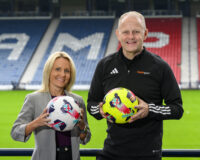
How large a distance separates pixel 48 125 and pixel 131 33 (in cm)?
105

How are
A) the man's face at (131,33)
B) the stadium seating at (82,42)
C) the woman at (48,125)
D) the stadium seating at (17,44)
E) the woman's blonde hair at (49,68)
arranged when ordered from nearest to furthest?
the man's face at (131,33), the woman at (48,125), the woman's blonde hair at (49,68), the stadium seating at (17,44), the stadium seating at (82,42)

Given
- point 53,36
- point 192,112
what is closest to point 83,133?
point 192,112

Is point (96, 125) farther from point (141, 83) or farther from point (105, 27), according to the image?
point (105, 27)

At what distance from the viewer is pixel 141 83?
2.72 m

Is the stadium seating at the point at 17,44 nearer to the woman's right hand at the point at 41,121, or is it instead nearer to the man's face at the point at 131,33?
the woman's right hand at the point at 41,121

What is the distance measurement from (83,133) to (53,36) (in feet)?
102

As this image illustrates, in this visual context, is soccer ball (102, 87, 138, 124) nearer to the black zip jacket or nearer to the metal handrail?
the black zip jacket

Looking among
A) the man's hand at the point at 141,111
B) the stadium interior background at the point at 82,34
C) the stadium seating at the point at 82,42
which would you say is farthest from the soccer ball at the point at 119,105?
the stadium seating at the point at 82,42

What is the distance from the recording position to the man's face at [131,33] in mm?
2684

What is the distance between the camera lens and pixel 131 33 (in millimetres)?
2688

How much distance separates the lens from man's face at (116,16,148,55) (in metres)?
→ 2.68

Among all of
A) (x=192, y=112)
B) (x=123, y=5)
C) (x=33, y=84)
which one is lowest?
(x=33, y=84)

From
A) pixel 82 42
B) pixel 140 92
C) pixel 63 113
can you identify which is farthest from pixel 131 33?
pixel 82 42

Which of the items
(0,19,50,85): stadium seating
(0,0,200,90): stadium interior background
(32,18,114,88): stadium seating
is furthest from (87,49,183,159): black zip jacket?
(0,19,50,85): stadium seating
